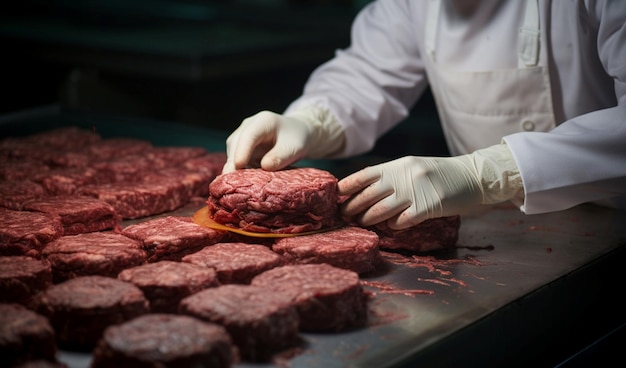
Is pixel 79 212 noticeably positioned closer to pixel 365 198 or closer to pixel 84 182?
pixel 84 182

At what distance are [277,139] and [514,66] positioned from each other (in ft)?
3.34

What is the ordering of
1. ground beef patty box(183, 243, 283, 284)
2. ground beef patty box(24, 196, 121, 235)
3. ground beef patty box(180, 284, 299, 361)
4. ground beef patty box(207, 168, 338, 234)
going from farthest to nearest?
ground beef patty box(24, 196, 121, 235) < ground beef patty box(207, 168, 338, 234) < ground beef patty box(183, 243, 283, 284) < ground beef patty box(180, 284, 299, 361)

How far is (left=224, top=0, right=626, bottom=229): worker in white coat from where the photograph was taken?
109 inches

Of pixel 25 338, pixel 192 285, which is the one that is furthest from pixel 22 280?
pixel 192 285

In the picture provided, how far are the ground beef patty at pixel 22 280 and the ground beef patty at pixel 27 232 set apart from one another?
8.2 inches

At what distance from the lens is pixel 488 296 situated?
7.95ft

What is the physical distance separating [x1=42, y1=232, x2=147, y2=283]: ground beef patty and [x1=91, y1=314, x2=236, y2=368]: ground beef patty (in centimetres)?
46

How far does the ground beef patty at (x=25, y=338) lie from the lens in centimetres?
191

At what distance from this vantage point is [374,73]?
392 centimetres

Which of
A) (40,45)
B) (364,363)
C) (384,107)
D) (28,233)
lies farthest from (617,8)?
(40,45)

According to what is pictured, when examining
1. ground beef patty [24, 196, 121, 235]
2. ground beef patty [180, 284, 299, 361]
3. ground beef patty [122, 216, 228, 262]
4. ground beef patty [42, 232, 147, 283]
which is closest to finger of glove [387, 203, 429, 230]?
ground beef patty [122, 216, 228, 262]

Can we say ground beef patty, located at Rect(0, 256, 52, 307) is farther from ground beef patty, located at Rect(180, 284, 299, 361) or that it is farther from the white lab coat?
the white lab coat

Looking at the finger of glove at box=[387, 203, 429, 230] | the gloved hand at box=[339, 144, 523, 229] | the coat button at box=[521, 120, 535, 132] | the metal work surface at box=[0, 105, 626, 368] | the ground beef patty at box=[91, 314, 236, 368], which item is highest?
the coat button at box=[521, 120, 535, 132]

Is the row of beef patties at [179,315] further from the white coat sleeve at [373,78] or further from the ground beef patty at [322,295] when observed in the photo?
the white coat sleeve at [373,78]
